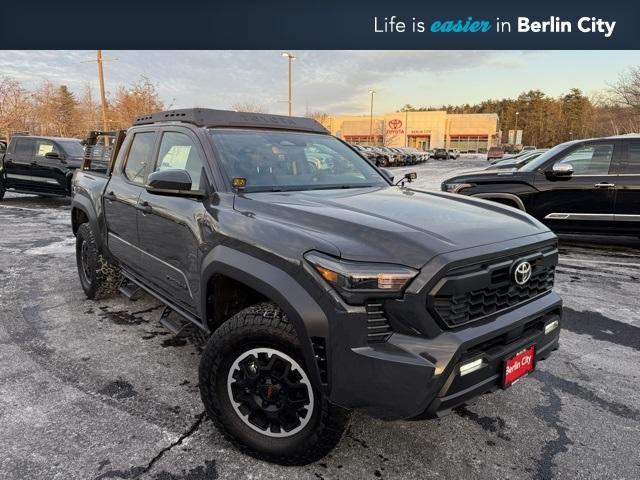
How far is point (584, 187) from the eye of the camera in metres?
6.93

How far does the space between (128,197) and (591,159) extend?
661cm

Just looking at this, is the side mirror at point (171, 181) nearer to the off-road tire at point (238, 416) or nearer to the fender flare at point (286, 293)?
the fender flare at point (286, 293)

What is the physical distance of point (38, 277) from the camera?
228 inches

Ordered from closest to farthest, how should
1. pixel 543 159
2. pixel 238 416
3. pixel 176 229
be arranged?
pixel 238 416, pixel 176 229, pixel 543 159

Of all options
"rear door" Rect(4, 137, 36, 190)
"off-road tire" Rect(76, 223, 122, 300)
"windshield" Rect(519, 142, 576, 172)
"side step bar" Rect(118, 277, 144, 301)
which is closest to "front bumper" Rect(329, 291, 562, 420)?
"side step bar" Rect(118, 277, 144, 301)

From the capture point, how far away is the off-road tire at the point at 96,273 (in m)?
4.65

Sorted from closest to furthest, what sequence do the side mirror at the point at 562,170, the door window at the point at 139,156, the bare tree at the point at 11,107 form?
the door window at the point at 139,156
the side mirror at the point at 562,170
the bare tree at the point at 11,107

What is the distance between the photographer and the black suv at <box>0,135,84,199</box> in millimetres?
12070

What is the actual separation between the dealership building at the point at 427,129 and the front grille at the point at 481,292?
88277 millimetres

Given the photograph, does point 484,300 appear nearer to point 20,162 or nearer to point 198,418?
point 198,418

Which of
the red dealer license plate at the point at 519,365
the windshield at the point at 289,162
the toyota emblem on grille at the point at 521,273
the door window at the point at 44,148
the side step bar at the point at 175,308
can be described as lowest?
the side step bar at the point at 175,308

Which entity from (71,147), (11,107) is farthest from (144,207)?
(11,107)

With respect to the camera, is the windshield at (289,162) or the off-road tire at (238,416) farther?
the windshield at (289,162)

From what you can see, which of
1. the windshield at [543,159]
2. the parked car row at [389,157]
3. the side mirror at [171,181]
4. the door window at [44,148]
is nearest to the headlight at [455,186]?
the windshield at [543,159]
